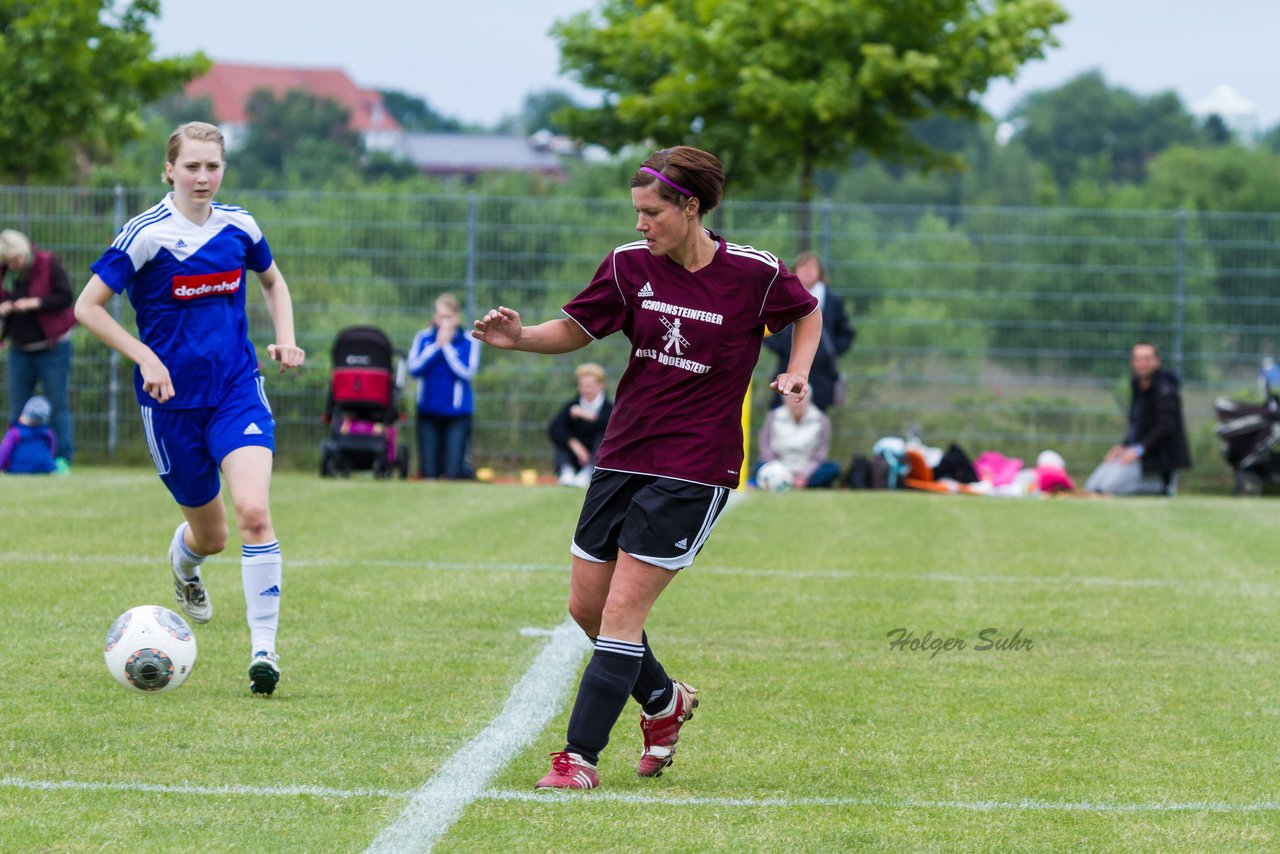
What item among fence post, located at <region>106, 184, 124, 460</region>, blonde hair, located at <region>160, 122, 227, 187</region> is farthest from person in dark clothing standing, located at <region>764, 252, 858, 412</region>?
blonde hair, located at <region>160, 122, 227, 187</region>

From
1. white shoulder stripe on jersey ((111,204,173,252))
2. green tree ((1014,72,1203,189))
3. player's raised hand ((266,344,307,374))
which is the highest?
green tree ((1014,72,1203,189))

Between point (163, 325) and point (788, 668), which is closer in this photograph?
point (163, 325)

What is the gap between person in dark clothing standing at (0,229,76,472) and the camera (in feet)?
50.3

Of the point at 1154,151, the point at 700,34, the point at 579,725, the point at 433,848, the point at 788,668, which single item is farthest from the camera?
the point at 1154,151

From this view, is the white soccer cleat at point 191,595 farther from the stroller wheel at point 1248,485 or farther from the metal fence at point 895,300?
the stroller wheel at point 1248,485

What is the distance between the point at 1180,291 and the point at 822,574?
9370 mm

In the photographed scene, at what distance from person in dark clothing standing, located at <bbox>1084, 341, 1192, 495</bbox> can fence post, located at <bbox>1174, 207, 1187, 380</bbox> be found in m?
0.95

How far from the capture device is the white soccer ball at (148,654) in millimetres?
5836

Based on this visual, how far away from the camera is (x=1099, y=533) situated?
12.6m

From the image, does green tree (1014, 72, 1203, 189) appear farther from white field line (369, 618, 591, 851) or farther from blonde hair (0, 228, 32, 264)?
white field line (369, 618, 591, 851)

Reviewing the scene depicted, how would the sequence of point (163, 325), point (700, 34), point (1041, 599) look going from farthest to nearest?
1. point (700, 34)
2. point (1041, 599)
3. point (163, 325)

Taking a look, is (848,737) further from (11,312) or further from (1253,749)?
(11,312)

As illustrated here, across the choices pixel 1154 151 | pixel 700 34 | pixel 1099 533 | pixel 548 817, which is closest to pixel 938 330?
pixel 700 34

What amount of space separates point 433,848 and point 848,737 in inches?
74.7
